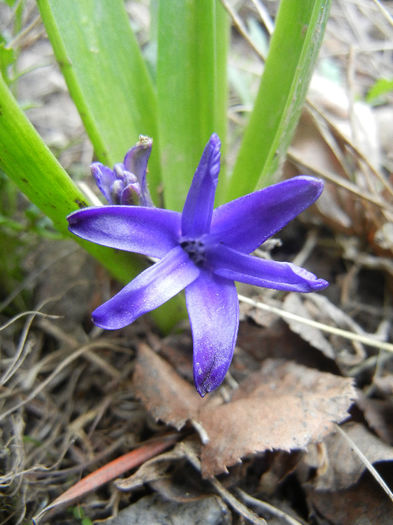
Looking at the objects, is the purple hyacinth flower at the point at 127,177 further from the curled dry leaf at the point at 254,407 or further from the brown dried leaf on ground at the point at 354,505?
the brown dried leaf on ground at the point at 354,505

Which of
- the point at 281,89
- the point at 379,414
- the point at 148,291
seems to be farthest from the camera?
the point at 379,414

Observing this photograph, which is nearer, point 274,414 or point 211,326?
point 211,326

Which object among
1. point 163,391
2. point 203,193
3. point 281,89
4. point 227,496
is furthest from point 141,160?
point 227,496

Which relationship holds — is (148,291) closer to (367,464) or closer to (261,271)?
(261,271)

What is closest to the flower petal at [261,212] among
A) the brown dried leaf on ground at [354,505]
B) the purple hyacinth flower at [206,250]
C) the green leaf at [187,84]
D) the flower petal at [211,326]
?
the purple hyacinth flower at [206,250]

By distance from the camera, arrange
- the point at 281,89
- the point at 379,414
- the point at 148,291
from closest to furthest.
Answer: the point at 148,291 → the point at 281,89 → the point at 379,414

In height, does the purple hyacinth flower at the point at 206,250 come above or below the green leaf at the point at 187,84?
below

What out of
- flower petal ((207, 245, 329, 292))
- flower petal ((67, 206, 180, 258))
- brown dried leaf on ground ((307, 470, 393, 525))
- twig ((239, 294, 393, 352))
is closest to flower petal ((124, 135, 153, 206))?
flower petal ((67, 206, 180, 258))
